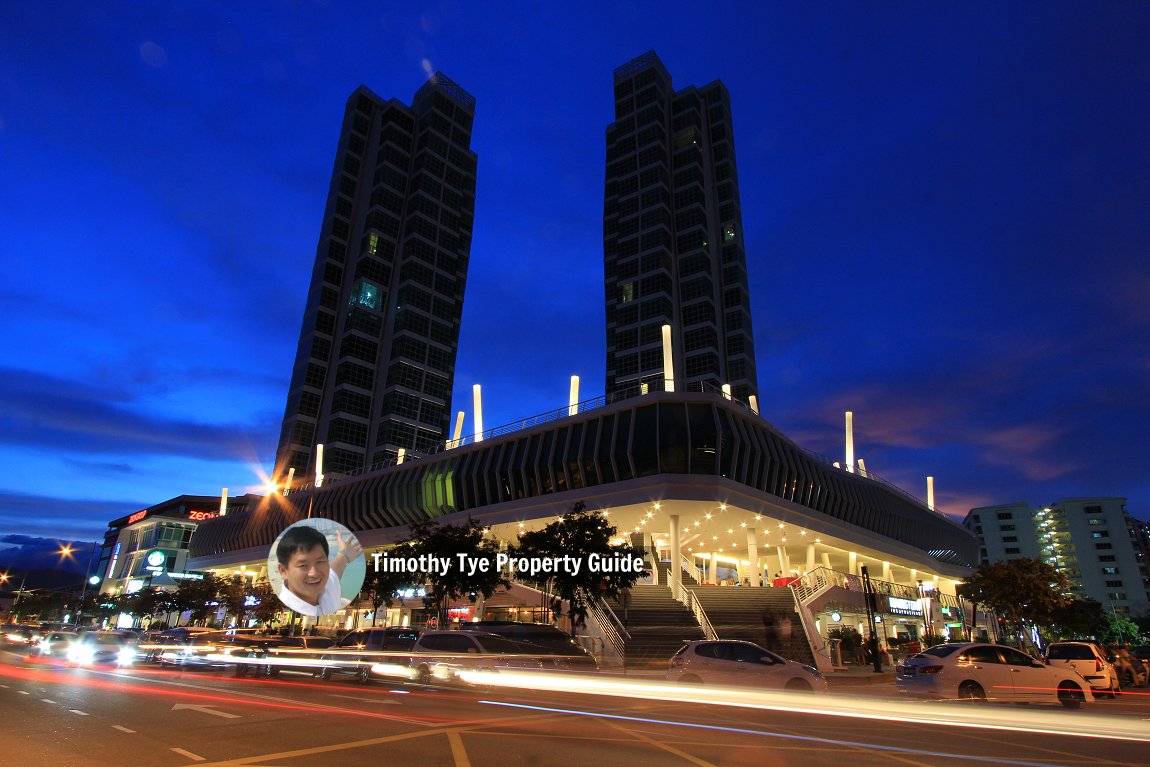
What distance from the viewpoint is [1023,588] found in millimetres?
39094

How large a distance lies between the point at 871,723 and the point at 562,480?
33.1m

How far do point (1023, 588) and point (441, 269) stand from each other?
306 feet

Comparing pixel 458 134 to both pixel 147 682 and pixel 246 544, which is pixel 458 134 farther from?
pixel 147 682

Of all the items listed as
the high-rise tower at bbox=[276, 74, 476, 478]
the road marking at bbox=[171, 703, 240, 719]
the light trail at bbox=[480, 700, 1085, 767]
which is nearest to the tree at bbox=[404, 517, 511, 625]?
the road marking at bbox=[171, 703, 240, 719]

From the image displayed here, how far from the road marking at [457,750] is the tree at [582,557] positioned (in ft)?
68.8

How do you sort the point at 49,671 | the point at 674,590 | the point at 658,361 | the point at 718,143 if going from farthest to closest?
the point at 718,143 < the point at 658,361 < the point at 674,590 < the point at 49,671

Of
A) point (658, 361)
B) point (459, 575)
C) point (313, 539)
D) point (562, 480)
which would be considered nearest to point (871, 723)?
point (459, 575)

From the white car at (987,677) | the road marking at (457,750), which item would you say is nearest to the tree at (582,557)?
the white car at (987,677)

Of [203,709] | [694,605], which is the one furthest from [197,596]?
[203,709]

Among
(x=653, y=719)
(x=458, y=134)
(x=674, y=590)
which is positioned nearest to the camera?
(x=653, y=719)

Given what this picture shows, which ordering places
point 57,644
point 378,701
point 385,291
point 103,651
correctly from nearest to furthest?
point 378,701 → point 103,651 → point 57,644 → point 385,291

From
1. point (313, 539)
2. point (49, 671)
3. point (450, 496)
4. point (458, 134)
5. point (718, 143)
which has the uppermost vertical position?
point (458, 134)

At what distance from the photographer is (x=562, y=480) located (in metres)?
43.9

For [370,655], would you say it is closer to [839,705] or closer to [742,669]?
[742,669]
